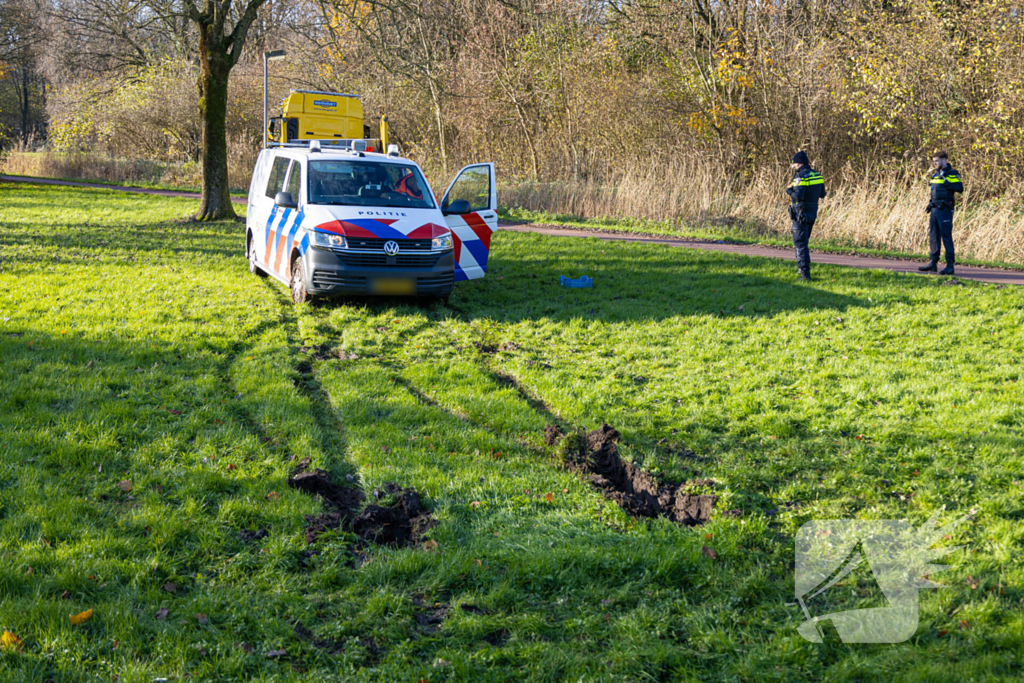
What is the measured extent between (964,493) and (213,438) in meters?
4.93

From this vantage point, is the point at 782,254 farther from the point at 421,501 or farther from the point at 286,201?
the point at 421,501

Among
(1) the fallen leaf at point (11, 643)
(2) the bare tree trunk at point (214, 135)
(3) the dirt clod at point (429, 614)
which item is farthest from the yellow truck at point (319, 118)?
(1) the fallen leaf at point (11, 643)

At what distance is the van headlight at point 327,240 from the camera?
9383 mm

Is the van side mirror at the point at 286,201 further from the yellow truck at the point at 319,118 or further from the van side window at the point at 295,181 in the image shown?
the yellow truck at the point at 319,118

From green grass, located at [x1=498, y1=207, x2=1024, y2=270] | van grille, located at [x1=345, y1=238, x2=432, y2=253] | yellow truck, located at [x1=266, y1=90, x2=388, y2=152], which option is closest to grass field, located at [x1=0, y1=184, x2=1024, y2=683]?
van grille, located at [x1=345, y1=238, x2=432, y2=253]

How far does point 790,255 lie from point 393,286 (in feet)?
27.4

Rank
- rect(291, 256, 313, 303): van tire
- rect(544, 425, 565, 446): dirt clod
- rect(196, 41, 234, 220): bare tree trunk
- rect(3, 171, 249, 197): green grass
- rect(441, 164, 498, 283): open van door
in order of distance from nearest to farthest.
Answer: rect(544, 425, 565, 446): dirt clod → rect(291, 256, 313, 303): van tire → rect(441, 164, 498, 283): open van door → rect(196, 41, 234, 220): bare tree trunk → rect(3, 171, 249, 197): green grass

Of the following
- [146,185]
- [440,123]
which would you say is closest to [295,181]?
[440,123]

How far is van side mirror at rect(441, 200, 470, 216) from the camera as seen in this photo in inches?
409

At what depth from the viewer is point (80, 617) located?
10.6 feet

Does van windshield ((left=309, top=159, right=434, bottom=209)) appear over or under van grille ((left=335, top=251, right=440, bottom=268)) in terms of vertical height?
over

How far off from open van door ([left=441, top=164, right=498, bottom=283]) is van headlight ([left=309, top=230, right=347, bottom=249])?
1.66 metres
